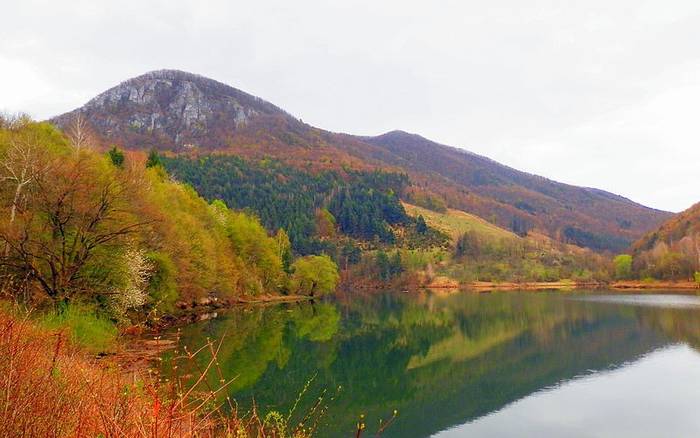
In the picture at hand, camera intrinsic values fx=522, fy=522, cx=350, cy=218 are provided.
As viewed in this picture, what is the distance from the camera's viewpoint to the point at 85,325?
24.1m

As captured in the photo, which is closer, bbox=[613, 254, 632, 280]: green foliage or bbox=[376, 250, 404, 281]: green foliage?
bbox=[613, 254, 632, 280]: green foliage

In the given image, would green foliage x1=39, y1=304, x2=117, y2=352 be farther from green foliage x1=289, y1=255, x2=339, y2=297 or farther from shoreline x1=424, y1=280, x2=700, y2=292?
shoreline x1=424, y1=280, x2=700, y2=292

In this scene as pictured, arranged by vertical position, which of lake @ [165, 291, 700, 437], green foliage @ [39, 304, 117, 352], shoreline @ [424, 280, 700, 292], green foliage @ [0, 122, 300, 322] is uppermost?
green foliage @ [0, 122, 300, 322]

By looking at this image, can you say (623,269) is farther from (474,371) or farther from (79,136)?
(79,136)

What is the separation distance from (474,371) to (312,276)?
190 ft

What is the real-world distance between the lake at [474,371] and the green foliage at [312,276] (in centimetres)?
3034

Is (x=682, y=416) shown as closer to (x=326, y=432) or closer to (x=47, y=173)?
(x=326, y=432)

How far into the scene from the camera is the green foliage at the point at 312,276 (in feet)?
305

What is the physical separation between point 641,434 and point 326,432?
12.8 meters

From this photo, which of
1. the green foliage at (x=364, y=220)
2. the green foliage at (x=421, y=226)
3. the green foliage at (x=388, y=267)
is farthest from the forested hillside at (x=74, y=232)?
the green foliage at (x=421, y=226)

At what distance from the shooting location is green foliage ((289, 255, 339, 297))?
3656 inches

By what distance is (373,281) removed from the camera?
5960 inches

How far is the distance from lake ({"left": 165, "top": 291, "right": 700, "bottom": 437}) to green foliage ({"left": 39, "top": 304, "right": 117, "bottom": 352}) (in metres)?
5.03

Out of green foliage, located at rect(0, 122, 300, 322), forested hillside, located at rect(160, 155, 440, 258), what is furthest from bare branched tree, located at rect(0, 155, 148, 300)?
forested hillside, located at rect(160, 155, 440, 258)
